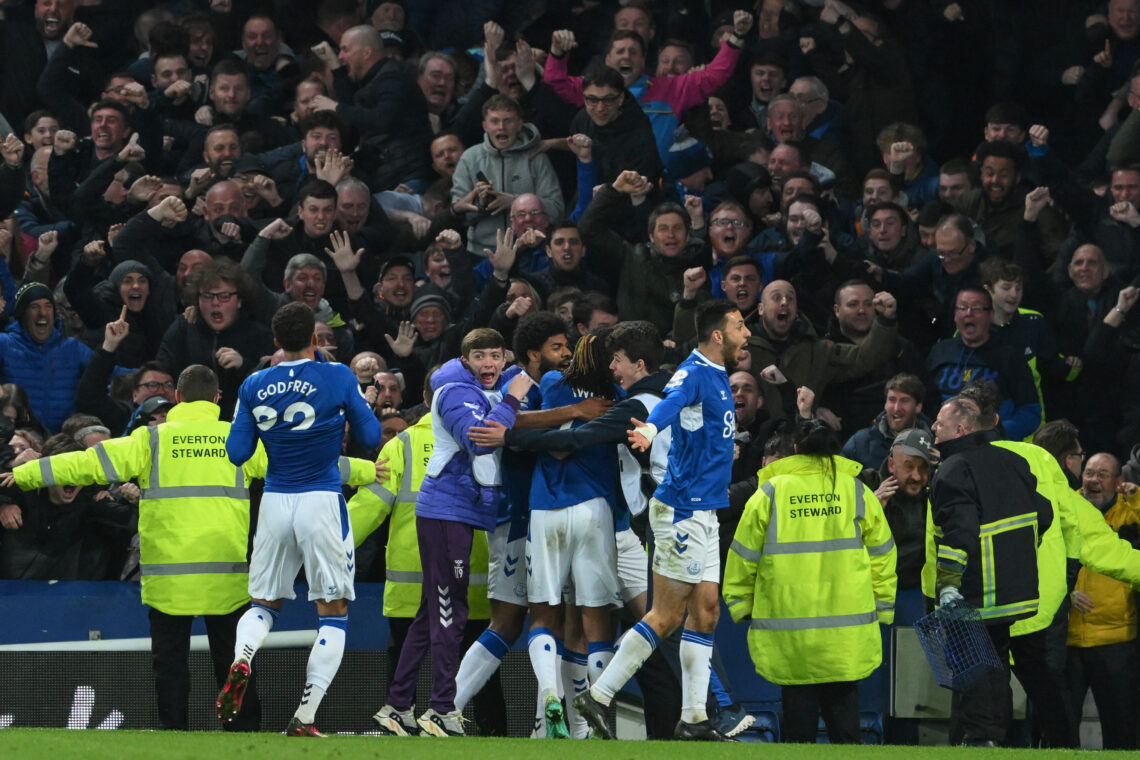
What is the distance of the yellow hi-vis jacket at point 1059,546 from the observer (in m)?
9.57

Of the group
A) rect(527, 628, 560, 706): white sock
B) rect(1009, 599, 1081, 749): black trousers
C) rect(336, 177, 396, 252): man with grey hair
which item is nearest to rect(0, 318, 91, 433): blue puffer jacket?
rect(336, 177, 396, 252): man with grey hair

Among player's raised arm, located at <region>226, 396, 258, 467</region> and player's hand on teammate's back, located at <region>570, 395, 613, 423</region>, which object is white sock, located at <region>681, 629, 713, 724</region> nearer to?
player's hand on teammate's back, located at <region>570, 395, 613, 423</region>

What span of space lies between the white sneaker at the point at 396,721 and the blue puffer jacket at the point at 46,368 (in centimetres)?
465

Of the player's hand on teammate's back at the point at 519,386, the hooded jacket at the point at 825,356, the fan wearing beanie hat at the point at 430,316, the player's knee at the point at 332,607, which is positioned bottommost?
the player's knee at the point at 332,607

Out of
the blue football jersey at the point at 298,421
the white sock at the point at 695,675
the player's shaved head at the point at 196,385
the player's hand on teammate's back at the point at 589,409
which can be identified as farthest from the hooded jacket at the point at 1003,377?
the player's shaved head at the point at 196,385

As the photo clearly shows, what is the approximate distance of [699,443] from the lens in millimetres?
8727

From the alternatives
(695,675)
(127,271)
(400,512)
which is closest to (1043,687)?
(695,675)

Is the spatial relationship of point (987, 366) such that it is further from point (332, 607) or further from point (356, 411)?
point (332, 607)

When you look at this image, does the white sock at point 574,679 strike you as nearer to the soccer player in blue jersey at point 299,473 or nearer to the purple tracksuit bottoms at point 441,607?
the purple tracksuit bottoms at point 441,607

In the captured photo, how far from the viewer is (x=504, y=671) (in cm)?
1028

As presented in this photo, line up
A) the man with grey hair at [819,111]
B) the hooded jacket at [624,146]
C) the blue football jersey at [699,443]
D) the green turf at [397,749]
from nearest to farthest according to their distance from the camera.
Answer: the green turf at [397,749] < the blue football jersey at [699,443] < the hooded jacket at [624,146] < the man with grey hair at [819,111]


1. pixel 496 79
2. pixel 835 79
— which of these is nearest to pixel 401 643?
pixel 496 79

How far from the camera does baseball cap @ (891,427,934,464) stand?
10422 mm

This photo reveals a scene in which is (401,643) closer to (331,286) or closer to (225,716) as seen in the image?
(225,716)
